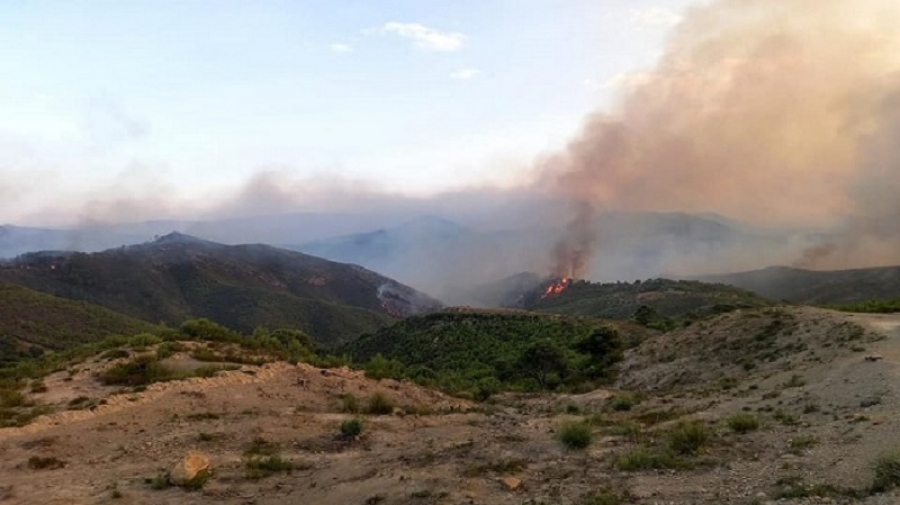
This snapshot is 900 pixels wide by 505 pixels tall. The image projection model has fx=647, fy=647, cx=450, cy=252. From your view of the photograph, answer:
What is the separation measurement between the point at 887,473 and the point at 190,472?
44.3ft

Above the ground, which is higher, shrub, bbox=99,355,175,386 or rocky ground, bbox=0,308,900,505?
shrub, bbox=99,355,175,386

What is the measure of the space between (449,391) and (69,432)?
17712mm

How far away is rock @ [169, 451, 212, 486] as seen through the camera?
1435 cm

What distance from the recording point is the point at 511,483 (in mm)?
12680

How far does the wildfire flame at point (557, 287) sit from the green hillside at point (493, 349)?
85.2 m

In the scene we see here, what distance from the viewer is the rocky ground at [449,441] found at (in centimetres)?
1223

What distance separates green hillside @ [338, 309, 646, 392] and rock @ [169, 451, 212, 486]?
52.4 ft

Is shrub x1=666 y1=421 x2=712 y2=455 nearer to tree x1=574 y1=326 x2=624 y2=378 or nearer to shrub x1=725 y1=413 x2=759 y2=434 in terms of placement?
shrub x1=725 y1=413 x2=759 y2=434

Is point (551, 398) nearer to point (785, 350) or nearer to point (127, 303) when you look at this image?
point (785, 350)

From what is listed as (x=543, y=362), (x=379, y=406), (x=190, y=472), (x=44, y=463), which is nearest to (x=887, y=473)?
(x=190, y=472)

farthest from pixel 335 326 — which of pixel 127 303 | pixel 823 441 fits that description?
pixel 823 441

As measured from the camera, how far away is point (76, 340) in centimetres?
9581

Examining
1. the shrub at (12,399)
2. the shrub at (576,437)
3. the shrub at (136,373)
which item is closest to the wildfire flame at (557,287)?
the shrub at (136,373)

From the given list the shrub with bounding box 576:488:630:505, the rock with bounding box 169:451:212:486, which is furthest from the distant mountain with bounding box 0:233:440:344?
the shrub with bounding box 576:488:630:505
